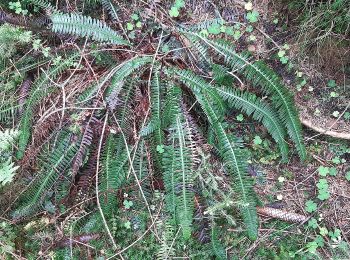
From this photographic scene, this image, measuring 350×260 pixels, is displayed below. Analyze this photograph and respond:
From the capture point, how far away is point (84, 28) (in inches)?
131

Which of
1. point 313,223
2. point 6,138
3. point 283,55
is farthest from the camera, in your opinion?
point 283,55

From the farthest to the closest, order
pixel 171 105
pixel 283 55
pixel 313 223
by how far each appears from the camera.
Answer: pixel 283 55 → pixel 313 223 → pixel 171 105

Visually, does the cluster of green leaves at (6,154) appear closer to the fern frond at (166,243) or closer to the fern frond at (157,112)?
the fern frond at (157,112)

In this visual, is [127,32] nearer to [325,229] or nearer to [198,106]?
[198,106]

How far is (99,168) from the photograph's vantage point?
333 cm

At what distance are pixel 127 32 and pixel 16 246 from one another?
1.89 m

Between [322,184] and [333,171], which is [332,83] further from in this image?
[322,184]

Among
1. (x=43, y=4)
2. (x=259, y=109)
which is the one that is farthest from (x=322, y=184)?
(x=43, y=4)

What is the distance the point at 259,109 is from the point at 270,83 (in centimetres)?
21

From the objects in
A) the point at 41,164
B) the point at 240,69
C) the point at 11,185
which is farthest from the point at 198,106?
the point at 11,185

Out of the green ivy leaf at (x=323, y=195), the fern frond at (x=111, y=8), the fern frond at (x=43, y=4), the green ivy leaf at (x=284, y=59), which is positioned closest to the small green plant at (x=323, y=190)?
the green ivy leaf at (x=323, y=195)

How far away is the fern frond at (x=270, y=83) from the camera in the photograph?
3.23 m

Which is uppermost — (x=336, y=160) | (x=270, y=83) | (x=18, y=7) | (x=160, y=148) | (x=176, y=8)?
(x=176, y=8)

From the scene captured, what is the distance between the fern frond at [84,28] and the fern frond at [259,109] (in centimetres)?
91
